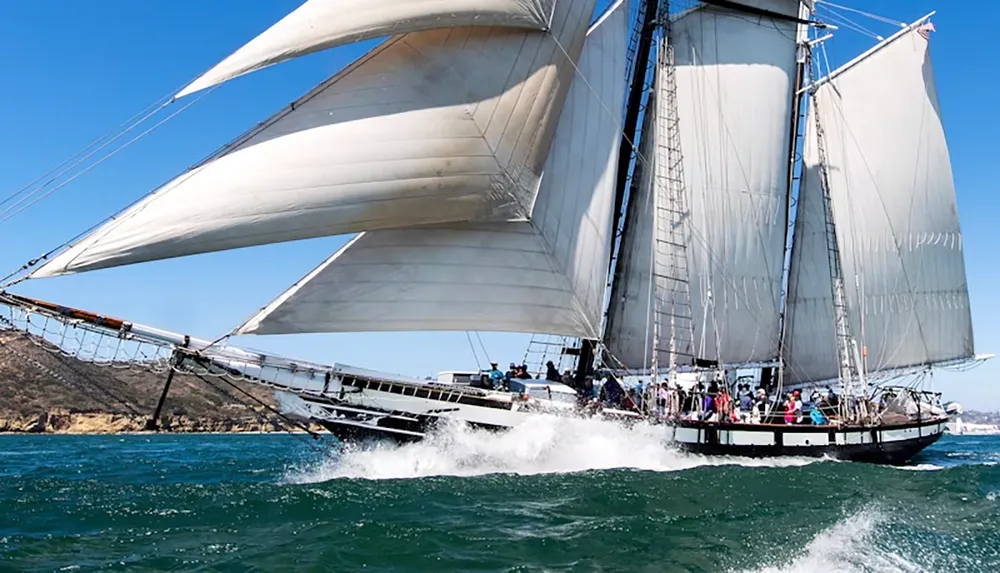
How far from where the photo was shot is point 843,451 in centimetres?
2562

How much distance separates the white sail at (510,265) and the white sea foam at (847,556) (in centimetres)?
1036

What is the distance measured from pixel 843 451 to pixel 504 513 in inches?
660

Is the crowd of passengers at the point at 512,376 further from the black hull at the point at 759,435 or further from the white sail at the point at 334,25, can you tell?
the white sail at the point at 334,25

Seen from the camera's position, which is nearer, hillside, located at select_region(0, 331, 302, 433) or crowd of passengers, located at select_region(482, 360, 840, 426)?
crowd of passengers, located at select_region(482, 360, 840, 426)

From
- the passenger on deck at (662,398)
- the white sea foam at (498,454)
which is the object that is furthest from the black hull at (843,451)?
the white sea foam at (498,454)

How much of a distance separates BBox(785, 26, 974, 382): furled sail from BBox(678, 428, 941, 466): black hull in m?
5.82

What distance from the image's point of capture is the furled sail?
33.1 meters

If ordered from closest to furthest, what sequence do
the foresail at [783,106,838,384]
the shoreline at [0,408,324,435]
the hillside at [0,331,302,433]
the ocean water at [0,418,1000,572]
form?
the ocean water at [0,418,1000,572] → the foresail at [783,106,838,384] → the shoreline at [0,408,324,435] → the hillside at [0,331,302,433]

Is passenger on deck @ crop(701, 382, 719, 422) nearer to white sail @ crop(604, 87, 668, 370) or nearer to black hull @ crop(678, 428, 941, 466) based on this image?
black hull @ crop(678, 428, 941, 466)

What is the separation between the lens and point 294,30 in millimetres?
16781

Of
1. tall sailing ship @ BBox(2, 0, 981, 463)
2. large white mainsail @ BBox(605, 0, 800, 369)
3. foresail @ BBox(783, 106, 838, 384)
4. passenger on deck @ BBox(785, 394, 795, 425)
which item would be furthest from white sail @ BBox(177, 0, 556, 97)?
foresail @ BBox(783, 106, 838, 384)

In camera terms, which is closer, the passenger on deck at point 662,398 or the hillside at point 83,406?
the passenger on deck at point 662,398

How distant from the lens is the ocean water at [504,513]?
33.5 ft

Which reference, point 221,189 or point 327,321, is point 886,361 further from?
point 221,189
